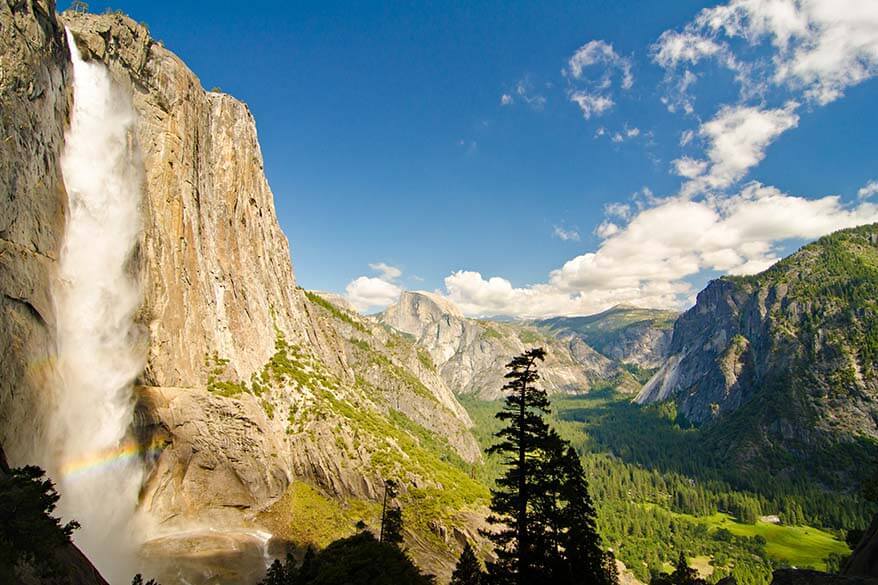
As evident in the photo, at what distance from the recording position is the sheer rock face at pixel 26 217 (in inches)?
1007

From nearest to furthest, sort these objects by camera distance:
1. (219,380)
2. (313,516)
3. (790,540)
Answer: (313,516)
(219,380)
(790,540)

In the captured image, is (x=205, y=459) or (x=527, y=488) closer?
(x=527, y=488)

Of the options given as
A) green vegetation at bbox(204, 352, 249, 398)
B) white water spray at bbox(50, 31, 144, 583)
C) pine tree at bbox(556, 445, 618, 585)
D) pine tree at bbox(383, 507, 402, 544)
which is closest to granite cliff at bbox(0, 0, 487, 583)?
green vegetation at bbox(204, 352, 249, 398)

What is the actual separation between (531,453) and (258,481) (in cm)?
4049

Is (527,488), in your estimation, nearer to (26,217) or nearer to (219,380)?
(26,217)

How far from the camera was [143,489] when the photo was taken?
42.9 meters

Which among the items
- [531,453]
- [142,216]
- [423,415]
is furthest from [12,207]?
[423,415]

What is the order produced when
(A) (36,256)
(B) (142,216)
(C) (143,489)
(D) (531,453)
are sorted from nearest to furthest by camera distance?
(D) (531,453) < (A) (36,256) < (C) (143,489) < (B) (142,216)

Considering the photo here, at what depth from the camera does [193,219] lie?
57844 millimetres

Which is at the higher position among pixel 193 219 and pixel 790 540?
pixel 193 219

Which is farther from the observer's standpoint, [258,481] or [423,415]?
[423,415]

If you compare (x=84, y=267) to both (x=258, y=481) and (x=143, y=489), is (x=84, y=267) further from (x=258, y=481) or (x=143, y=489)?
(x=258, y=481)

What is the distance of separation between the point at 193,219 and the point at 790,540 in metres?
177

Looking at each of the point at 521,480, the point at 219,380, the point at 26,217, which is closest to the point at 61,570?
the point at 521,480
